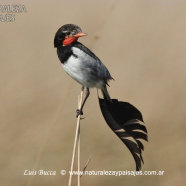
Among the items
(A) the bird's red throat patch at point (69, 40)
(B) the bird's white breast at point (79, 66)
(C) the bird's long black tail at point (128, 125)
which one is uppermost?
(A) the bird's red throat patch at point (69, 40)

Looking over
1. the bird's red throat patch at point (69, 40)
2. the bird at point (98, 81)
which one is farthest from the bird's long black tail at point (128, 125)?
the bird's red throat patch at point (69, 40)

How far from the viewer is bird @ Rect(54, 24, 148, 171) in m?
2.95

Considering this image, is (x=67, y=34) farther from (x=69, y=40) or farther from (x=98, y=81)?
(x=98, y=81)

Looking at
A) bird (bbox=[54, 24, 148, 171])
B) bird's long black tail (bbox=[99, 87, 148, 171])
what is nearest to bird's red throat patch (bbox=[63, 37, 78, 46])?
bird (bbox=[54, 24, 148, 171])

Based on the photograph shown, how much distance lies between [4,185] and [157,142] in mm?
1470

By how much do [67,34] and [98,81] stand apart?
0.29 m

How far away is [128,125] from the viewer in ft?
9.71

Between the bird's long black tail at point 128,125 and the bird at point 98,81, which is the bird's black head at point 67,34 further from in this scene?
the bird's long black tail at point 128,125

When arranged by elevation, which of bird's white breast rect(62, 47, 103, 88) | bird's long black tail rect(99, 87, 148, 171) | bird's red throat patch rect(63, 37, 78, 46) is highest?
bird's red throat patch rect(63, 37, 78, 46)

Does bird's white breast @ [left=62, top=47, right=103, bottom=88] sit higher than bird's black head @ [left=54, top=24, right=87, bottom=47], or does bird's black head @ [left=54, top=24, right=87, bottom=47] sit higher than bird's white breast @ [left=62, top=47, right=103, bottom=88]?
bird's black head @ [left=54, top=24, right=87, bottom=47]

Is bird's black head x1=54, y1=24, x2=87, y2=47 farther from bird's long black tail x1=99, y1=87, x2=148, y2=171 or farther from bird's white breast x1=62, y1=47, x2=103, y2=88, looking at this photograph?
bird's long black tail x1=99, y1=87, x2=148, y2=171

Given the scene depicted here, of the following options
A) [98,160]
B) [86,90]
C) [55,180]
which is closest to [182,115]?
[98,160]

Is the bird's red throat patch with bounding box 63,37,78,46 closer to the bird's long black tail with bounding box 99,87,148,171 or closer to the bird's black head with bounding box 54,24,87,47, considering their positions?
the bird's black head with bounding box 54,24,87,47

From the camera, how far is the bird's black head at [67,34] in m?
2.95
